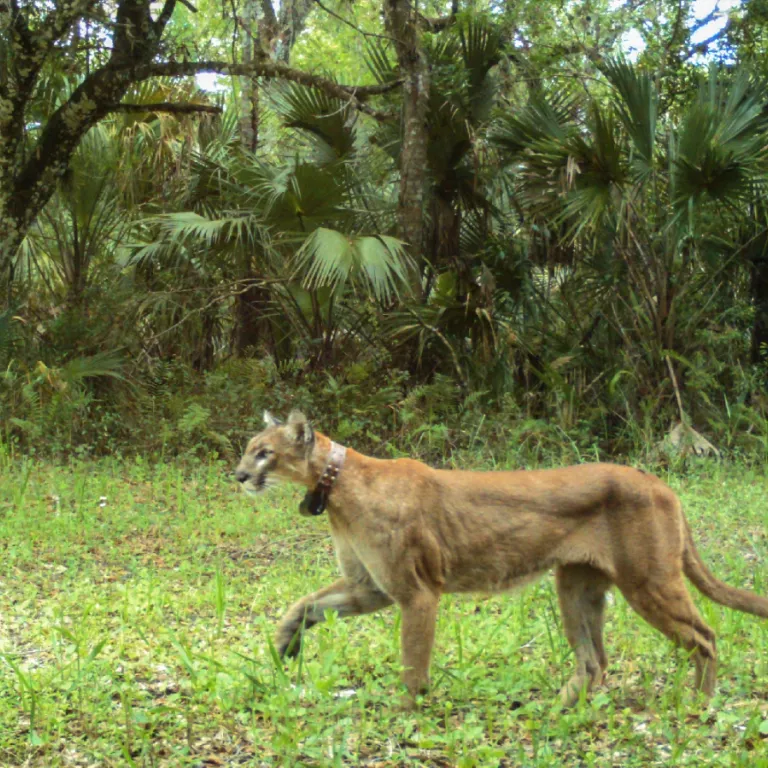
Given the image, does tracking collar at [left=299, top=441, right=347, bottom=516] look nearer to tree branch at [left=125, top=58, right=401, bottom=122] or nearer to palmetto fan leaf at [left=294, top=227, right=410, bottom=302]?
palmetto fan leaf at [left=294, top=227, right=410, bottom=302]

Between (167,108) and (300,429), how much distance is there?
830cm

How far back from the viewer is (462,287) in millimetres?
12172

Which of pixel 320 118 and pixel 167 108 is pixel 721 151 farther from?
pixel 167 108

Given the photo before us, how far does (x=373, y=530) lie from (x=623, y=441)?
22.7 feet

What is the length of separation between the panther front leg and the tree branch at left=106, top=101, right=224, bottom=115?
7.60 m

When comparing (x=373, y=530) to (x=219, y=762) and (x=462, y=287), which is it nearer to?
(x=219, y=762)

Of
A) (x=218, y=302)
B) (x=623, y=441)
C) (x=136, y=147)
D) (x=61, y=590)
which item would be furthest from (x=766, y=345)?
(x=61, y=590)

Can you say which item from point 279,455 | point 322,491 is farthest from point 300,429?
point 322,491

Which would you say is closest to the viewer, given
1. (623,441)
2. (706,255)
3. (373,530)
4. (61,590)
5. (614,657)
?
(373,530)

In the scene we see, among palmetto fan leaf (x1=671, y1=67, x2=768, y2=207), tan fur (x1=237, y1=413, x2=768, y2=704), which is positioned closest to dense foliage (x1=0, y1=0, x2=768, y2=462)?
palmetto fan leaf (x1=671, y1=67, x2=768, y2=207)

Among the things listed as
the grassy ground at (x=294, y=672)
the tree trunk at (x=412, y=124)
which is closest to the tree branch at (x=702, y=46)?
the tree trunk at (x=412, y=124)

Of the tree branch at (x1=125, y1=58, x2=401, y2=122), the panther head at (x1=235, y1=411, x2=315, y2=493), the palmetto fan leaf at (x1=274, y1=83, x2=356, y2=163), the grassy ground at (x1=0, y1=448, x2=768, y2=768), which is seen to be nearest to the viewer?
the grassy ground at (x1=0, y1=448, x2=768, y2=768)

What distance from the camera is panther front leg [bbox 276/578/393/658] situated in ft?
16.1

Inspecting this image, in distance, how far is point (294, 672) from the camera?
4766 mm
